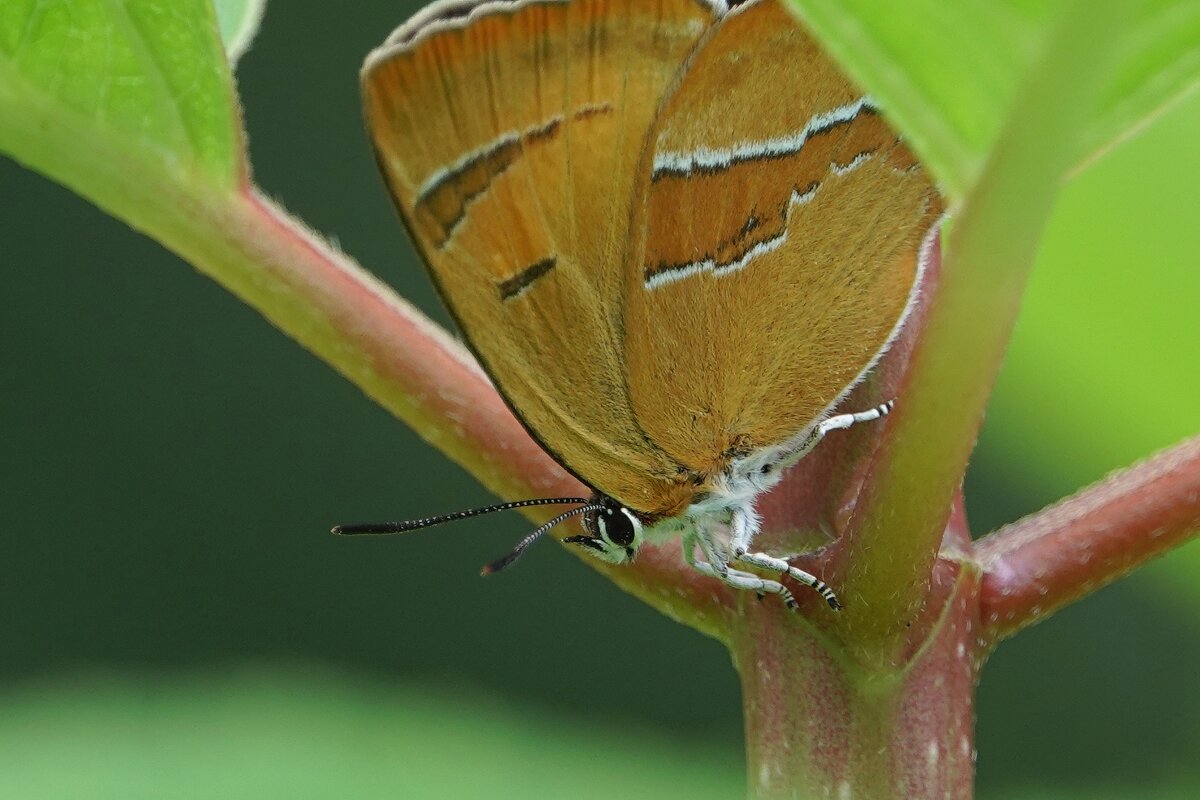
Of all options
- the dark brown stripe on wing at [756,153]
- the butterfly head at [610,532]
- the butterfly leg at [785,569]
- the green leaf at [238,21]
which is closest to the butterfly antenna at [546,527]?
the butterfly head at [610,532]

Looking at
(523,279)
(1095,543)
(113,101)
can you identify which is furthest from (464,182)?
(1095,543)

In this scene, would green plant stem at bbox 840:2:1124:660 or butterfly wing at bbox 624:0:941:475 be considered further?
butterfly wing at bbox 624:0:941:475

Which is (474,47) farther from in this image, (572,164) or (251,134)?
(251,134)

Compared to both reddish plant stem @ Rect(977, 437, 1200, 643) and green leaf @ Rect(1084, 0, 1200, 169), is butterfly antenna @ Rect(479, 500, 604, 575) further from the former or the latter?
green leaf @ Rect(1084, 0, 1200, 169)

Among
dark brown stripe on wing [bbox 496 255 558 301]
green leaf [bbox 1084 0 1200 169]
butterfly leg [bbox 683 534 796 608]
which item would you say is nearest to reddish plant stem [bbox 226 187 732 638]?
butterfly leg [bbox 683 534 796 608]

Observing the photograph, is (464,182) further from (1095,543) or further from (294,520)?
(294,520)

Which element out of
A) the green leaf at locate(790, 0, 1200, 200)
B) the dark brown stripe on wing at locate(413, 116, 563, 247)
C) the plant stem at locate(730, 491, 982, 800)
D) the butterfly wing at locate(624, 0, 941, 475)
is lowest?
the plant stem at locate(730, 491, 982, 800)

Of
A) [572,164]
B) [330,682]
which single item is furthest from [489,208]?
[330,682]
